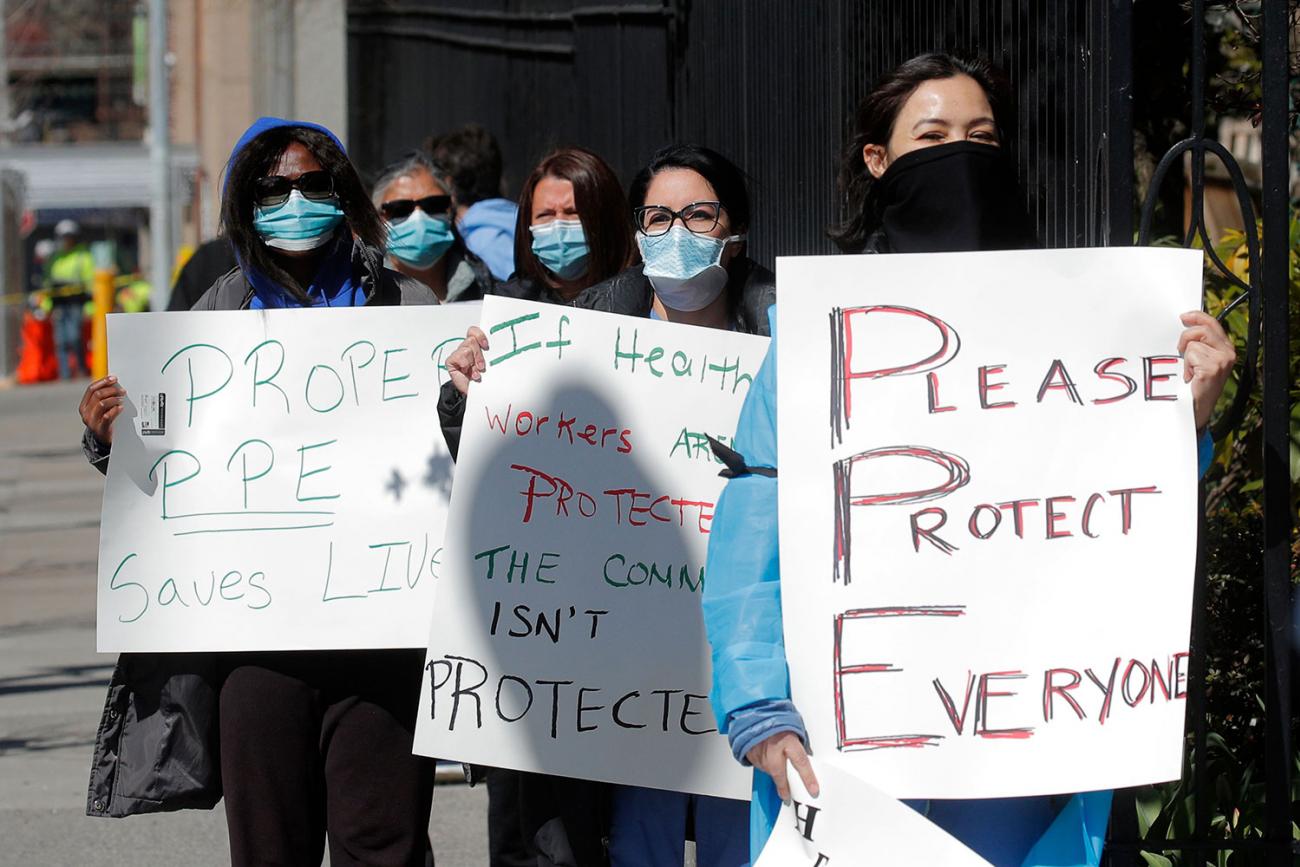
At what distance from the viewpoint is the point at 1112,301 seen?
261 centimetres

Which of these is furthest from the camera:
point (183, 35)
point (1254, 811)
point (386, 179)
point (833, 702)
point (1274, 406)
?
point (183, 35)

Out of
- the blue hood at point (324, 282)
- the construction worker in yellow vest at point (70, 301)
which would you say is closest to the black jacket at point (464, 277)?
the blue hood at point (324, 282)

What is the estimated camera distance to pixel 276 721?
347 centimetres

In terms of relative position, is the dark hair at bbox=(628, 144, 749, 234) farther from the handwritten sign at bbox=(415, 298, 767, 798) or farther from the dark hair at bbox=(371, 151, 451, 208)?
the dark hair at bbox=(371, 151, 451, 208)

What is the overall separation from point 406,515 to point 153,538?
526 mm

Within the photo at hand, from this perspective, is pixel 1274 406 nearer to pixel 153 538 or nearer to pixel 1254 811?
pixel 1254 811

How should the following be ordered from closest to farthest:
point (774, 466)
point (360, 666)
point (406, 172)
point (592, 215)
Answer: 1. point (774, 466)
2. point (360, 666)
3. point (592, 215)
4. point (406, 172)

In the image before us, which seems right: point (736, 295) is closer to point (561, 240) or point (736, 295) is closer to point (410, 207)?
point (561, 240)

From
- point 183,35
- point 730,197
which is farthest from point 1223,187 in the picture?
point 183,35

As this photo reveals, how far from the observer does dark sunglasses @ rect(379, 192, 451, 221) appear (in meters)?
5.27

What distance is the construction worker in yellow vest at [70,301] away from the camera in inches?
878

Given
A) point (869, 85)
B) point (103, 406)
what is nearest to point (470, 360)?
point (103, 406)

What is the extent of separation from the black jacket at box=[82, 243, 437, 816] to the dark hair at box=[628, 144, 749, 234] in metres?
1.29

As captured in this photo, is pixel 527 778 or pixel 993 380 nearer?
pixel 993 380
